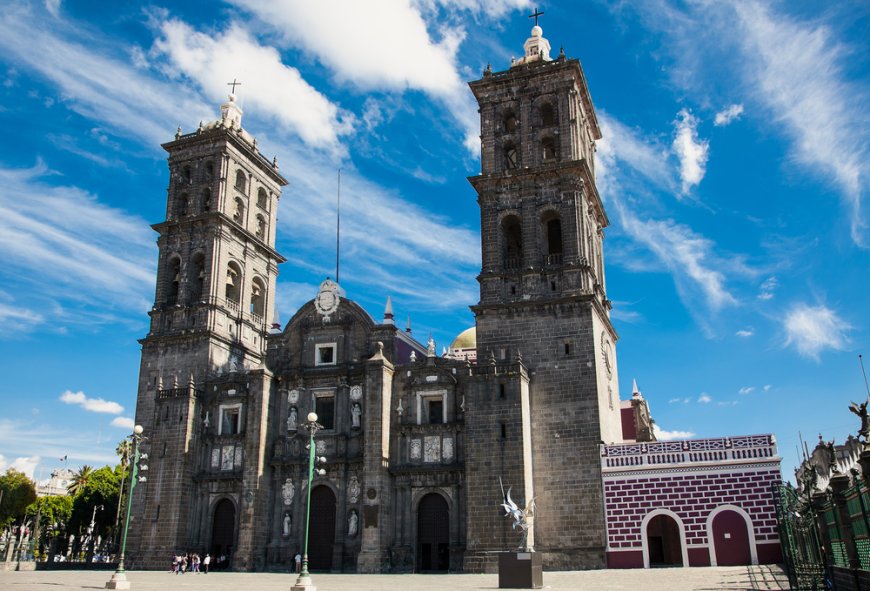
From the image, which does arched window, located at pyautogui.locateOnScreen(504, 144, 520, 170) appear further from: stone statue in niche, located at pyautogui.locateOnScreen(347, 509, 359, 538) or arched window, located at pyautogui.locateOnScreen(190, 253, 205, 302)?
stone statue in niche, located at pyautogui.locateOnScreen(347, 509, 359, 538)

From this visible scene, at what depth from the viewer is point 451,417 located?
123ft

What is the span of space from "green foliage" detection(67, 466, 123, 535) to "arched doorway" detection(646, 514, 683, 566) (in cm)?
3944

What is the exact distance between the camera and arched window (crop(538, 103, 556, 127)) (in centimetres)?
4136

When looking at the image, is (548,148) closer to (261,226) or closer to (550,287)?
(550,287)

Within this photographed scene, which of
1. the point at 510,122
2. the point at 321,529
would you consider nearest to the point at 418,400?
the point at 321,529

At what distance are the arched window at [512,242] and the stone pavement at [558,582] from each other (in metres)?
14.5

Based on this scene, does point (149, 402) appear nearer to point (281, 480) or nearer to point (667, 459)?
point (281, 480)

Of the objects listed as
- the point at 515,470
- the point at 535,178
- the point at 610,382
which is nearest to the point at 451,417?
the point at 515,470

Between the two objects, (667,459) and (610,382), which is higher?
(610,382)

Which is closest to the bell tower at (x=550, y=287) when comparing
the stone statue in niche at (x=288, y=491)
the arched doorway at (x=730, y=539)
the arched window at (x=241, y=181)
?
the arched doorway at (x=730, y=539)

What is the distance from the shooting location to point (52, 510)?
65.2 m

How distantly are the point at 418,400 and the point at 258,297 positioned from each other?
15.5 m

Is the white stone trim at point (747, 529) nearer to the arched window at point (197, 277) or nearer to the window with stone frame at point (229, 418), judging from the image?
the window with stone frame at point (229, 418)

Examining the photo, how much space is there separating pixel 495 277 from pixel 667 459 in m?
11.2
